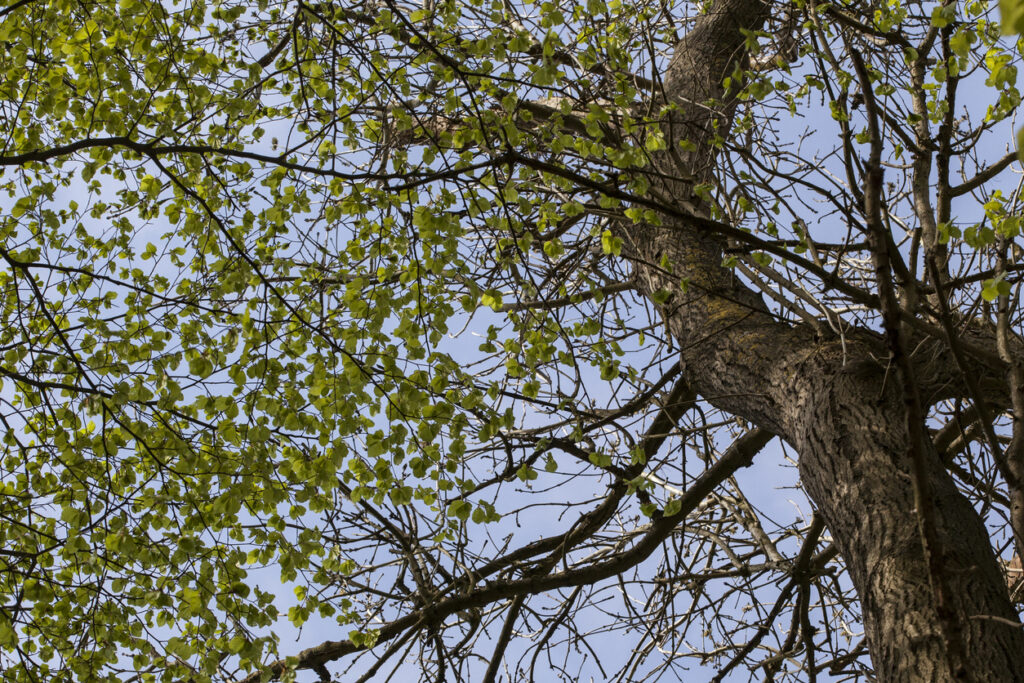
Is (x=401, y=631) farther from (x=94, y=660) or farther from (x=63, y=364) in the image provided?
(x=63, y=364)

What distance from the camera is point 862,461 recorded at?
10.00 ft

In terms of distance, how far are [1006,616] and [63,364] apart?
11.5ft

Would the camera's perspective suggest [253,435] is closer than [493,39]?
Yes

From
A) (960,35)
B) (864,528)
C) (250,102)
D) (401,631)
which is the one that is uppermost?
(250,102)

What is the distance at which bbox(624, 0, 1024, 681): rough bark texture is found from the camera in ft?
8.39

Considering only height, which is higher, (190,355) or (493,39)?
(493,39)

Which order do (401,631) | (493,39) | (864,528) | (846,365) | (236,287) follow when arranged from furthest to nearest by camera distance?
1. (401,631)
2. (493,39)
3. (846,365)
4. (236,287)
5. (864,528)

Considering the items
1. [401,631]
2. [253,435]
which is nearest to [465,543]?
[401,631]

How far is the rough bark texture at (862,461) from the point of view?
2557mm

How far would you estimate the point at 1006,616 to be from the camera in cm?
264

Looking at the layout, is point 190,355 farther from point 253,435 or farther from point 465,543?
point 465,543

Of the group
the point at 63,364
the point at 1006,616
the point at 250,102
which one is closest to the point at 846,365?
the point at 1006,616

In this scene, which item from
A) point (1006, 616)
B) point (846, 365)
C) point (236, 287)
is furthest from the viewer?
point (846, 365)

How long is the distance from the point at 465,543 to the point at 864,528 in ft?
5.78
